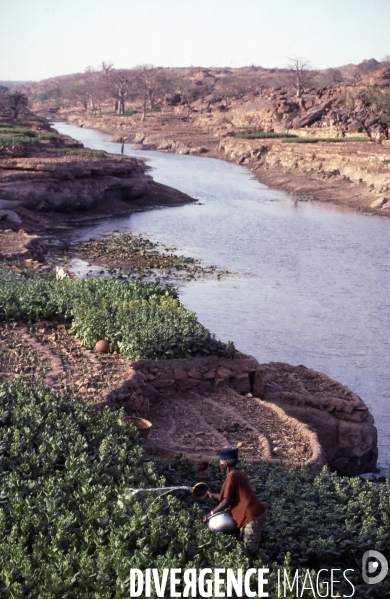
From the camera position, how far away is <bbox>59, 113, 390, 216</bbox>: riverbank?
3256 centimetres

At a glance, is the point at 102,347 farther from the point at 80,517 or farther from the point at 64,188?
the point at 64,188

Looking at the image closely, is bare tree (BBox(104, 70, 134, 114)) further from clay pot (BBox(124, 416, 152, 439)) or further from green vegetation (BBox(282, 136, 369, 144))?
clay pot (BBox(124, 416, 152, 439))

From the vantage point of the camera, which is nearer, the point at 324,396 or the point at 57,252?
the point at 324,396

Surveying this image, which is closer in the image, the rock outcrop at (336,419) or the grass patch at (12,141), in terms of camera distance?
the rock outcrop at (336,419)

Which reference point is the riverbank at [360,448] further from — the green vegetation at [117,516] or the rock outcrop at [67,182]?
the rock outcrop at [67,182]

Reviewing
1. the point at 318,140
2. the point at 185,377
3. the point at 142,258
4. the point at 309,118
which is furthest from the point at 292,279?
the point at 309,118

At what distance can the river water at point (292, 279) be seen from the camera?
12.9 meters

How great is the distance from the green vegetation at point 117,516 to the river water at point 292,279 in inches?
154

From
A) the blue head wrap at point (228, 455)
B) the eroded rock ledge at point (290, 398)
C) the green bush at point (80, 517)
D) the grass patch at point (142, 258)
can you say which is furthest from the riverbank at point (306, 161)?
the blue head wrap at point (228, 455)

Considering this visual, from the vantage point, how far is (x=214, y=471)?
658cm

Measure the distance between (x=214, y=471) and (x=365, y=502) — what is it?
1343 millimetres

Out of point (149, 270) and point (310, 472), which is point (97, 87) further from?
point (310, 472)

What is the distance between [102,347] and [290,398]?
2432 mm

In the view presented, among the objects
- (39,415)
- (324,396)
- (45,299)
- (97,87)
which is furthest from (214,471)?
(97,87)
